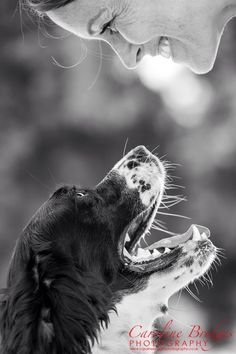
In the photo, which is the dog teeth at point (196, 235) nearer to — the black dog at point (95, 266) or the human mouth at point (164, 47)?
the black dog at point (95, 266)

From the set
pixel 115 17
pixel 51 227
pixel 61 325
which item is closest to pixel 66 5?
pixel 115 17

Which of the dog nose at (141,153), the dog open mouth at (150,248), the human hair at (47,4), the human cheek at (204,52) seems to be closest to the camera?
the human hair at (47,4)

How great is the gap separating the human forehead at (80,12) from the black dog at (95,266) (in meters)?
1.07

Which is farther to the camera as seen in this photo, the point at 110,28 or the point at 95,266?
the point at 95,266

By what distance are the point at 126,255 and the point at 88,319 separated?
0.64m

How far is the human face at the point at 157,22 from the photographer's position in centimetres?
293

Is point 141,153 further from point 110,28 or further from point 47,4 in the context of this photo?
point 47,4

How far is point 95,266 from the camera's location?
359 cm

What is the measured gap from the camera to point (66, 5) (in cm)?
287

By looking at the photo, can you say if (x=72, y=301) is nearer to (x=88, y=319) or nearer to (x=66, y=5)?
(x=88, y=319)

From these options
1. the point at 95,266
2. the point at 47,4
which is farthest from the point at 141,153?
the point at 47,4

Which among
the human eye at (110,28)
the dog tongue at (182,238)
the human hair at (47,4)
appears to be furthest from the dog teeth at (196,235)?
the human hair at (47,4)

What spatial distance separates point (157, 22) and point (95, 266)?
1360mm

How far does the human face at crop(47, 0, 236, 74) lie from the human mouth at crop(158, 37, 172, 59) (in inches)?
1.8
